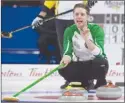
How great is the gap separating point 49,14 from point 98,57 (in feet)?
2.66

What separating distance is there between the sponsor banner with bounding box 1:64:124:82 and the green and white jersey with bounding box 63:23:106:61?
101cm

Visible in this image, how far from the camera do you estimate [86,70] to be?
107 inches

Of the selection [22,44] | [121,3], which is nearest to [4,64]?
[22,44]

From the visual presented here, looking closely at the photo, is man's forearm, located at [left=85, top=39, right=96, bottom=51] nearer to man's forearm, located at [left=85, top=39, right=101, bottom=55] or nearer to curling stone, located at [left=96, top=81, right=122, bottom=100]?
man's forearm, located at [left=85, top=39, right=101, bottom=55]

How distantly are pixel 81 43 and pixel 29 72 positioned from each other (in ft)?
3.93

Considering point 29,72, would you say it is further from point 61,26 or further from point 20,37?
point 61,26

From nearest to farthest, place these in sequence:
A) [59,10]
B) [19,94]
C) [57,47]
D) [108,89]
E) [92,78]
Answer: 1. [108,89]
2. [19,94]
3. [92,78]
4. [59,10]
5. [57,47]

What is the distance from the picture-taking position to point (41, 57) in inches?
145

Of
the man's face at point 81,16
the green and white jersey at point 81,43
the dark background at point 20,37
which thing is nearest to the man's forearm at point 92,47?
the green and white jersey at point 81,43

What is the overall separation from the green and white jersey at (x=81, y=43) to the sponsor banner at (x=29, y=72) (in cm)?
101

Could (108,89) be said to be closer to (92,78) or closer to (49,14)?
(92,78)

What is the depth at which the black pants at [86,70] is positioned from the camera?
2656 mm

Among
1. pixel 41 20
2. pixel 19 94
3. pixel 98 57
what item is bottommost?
pixel 19 94

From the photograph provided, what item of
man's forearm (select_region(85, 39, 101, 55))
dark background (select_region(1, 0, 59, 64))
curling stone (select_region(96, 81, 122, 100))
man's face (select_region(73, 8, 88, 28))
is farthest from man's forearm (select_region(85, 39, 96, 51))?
dark background (select_region(1, 0, 59, 64))
